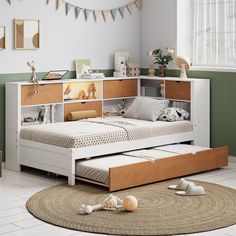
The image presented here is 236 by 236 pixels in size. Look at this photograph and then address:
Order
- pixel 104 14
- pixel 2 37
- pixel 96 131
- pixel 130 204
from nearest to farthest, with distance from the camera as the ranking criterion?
pixel 130 204 → pixel 96 131 → pixel 2 37 → pixel 104 14

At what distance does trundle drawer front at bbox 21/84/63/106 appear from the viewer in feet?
19.4

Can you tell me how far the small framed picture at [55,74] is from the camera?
245 inches

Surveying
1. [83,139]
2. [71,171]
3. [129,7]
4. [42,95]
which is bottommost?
[71,171]

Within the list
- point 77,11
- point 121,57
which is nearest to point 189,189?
point 121,57

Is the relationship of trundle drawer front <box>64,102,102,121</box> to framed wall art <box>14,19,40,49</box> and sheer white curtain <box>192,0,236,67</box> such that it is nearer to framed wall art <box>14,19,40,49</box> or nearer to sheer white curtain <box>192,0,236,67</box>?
framed wall art <box>14,19,40,49</box>

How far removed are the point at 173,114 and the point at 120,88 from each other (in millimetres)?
838

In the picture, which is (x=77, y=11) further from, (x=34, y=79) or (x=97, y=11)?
(x=34, y=79)

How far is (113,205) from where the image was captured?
4.45m

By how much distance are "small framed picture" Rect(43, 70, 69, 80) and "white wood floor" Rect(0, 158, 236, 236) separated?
3.29 ft

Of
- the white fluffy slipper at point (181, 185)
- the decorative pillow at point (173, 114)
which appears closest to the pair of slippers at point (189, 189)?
the white fluffy slipper at point (181, 185)

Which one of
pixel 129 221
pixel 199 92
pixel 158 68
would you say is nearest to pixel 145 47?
pixel 158 68

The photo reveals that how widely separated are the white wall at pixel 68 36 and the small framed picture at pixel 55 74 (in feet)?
0.32

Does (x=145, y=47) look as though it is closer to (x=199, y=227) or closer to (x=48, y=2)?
(x=48, y=2)

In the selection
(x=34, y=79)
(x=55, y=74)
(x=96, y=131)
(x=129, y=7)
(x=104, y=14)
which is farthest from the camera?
(x=129, y=7)
